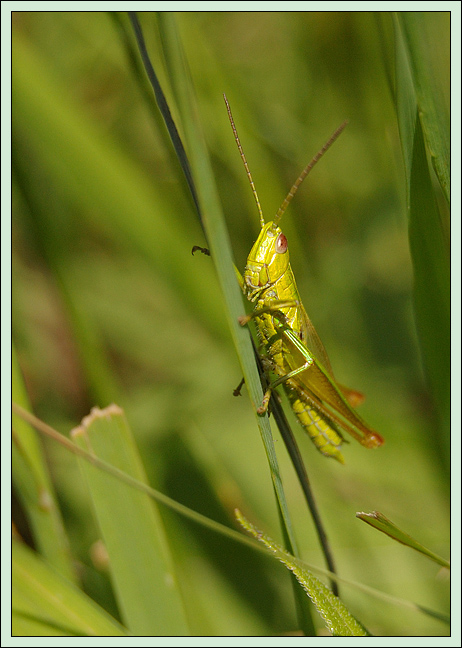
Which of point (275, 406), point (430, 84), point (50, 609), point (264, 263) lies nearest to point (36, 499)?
point (50, 609)

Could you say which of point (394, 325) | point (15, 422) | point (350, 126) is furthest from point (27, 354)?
point (350, 126)

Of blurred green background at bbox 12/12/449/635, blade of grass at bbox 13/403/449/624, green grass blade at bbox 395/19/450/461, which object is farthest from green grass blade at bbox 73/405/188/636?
green grass blade at bbox 395/19/450/461

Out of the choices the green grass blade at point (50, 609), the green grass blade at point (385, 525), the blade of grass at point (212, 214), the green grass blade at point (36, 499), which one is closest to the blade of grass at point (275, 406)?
the blade of grass at point (212, 214)

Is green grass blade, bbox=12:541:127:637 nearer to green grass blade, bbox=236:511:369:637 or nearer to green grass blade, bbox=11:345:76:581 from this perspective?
green grass blade, bbox=11:345:76:581

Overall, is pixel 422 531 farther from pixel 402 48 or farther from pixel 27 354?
pixel 27 354

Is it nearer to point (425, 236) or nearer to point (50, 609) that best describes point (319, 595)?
point (50, 609)
